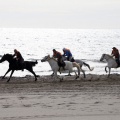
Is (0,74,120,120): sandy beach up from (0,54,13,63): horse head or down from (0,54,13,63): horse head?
down

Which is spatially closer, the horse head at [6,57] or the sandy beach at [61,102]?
the sandy beach at [61,102]

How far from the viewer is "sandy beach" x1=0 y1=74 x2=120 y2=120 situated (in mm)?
12445

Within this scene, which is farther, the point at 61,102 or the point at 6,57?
the point at 6,57

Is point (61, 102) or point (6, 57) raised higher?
point (6, 57)

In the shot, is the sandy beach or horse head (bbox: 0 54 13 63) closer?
the sandy beach

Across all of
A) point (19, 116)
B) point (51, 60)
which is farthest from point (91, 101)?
point (51, 60)

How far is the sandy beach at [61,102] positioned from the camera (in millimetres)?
12445

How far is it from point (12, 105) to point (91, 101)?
2.95m

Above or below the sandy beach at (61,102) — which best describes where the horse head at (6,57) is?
above

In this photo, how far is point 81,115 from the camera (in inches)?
490

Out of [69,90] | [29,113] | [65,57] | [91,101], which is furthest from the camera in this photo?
[65,57]

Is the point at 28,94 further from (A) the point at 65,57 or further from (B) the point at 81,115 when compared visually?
(A) the point at 65,57

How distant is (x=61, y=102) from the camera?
49.0 feet

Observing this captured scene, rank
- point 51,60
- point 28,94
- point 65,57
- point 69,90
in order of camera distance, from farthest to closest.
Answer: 1. point 65,57
2. point 51,60
3. point 69,90
4. point 28,94
